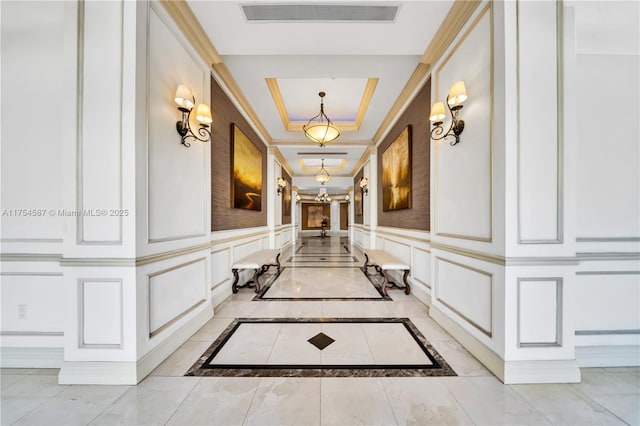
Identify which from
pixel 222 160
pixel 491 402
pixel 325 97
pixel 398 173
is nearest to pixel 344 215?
pixel 398 173

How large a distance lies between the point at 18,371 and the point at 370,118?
614 centimetres

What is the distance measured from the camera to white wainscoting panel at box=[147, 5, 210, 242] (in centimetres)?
215

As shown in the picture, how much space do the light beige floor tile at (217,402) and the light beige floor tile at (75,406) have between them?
561 mm

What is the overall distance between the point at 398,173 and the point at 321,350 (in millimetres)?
3572

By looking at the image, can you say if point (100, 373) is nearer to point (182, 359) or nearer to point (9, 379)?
point (182, 359)

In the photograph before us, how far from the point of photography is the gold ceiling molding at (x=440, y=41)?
2.38 metres

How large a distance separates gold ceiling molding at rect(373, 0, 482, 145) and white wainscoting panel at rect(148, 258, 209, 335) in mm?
3867

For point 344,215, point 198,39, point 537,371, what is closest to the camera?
point 537,371

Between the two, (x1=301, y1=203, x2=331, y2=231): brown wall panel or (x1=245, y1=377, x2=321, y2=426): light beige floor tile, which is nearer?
(x1=245, y1=377, x2=321, y2=426): light beige floor tile

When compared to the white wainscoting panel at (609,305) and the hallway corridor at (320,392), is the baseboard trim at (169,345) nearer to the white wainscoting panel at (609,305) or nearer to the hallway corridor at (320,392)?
the hallway corridor at (320,392)

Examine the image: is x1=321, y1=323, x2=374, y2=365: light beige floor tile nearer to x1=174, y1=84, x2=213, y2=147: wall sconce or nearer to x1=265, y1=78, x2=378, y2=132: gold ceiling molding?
x1=174, y1=84, x2=213, y2=147: wall sconce

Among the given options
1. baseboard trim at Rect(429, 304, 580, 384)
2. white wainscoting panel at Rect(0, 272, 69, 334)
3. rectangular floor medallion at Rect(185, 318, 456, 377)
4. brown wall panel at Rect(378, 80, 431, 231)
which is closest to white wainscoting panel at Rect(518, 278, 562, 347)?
baseboard trim at Rect(429, 304, 580, 384)

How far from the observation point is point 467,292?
7.92ft

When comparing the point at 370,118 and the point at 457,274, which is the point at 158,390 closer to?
the point at 457,274
